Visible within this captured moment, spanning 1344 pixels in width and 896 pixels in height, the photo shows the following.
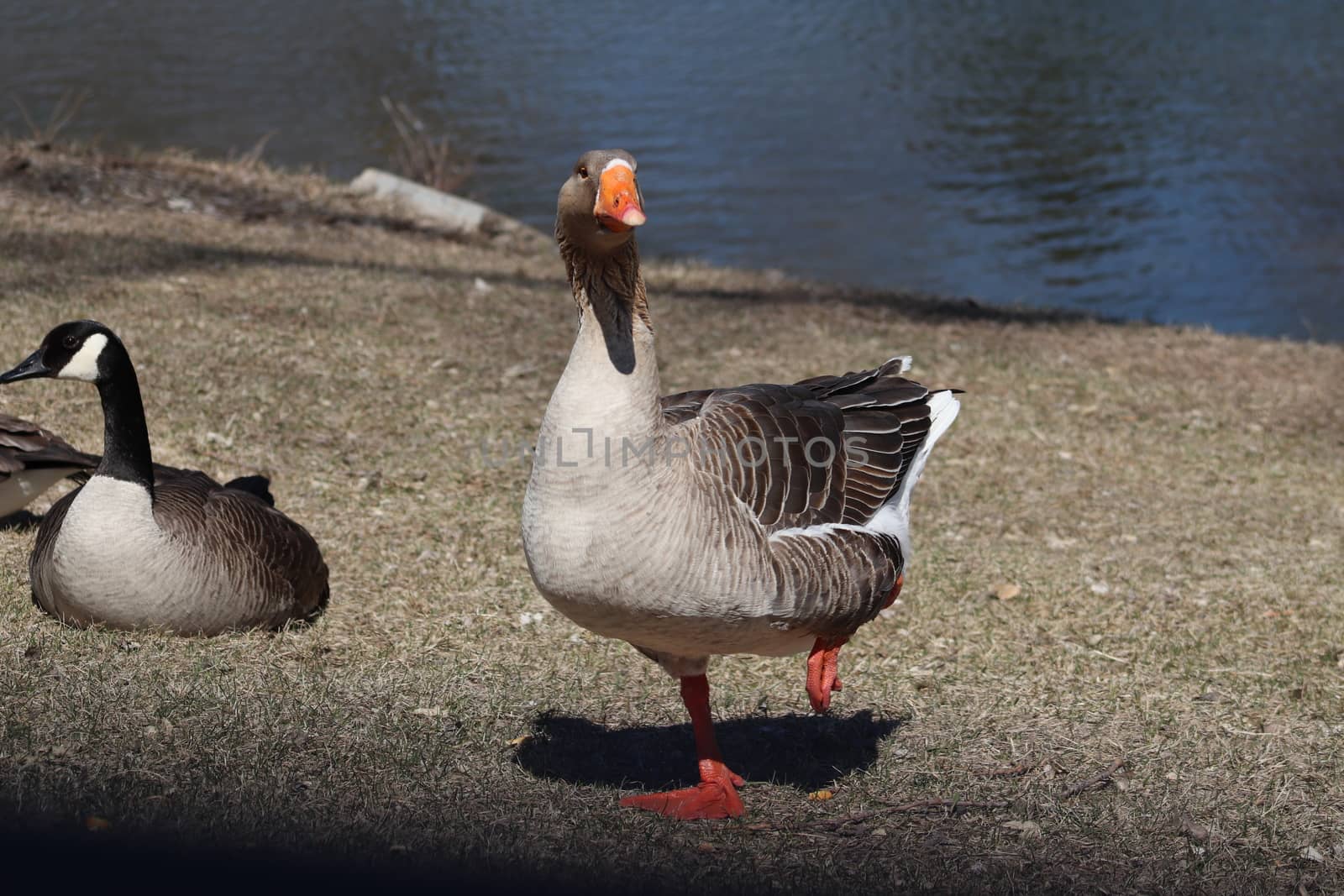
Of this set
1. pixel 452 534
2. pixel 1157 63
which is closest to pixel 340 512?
pixel 452 534

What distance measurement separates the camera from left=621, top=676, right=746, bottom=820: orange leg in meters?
3.61

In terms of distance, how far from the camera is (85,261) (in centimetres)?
836

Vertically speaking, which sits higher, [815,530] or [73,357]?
[73,357]

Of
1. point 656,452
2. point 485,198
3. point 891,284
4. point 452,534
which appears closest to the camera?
point 656,452

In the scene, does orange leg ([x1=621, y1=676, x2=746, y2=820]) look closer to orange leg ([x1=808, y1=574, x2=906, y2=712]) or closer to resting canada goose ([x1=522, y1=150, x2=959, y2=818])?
resting canada goose ([x1=522, y1=150, x2=959, y2=818])

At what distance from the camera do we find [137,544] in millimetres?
4344

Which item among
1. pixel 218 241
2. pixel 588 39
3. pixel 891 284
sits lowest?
pixel 891 284

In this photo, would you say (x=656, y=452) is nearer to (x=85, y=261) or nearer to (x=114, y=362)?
(x=114, y=362)

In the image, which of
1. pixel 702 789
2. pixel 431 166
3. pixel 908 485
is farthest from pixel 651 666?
pixel 431 166

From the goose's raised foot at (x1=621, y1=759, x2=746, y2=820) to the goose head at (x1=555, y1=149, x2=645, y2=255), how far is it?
63.1 inches

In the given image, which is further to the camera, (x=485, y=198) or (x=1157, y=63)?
(x=1157, y=63)

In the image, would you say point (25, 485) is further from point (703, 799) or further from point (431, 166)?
point (431, 166)

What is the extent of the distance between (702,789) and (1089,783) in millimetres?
1244

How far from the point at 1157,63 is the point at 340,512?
1983cm
